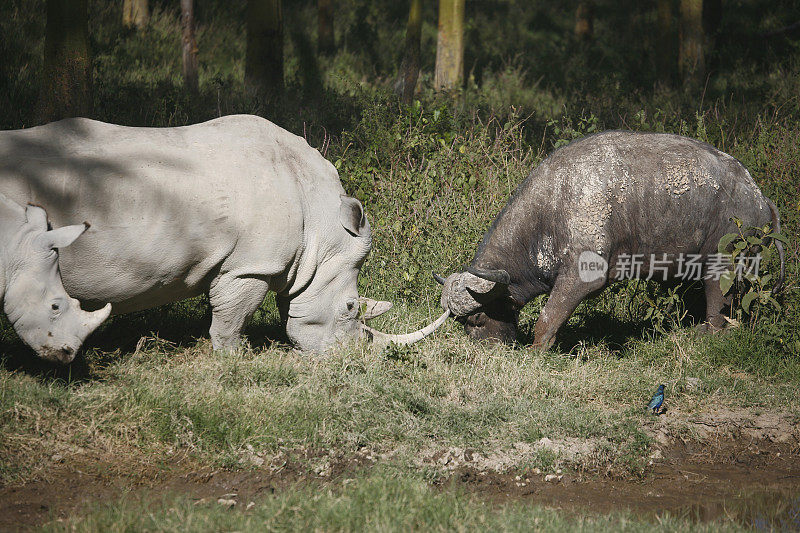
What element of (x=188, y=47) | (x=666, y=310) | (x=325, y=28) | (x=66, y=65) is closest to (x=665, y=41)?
(x=325, y=28)

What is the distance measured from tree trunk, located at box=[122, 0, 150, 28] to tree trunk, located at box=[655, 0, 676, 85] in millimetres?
9965

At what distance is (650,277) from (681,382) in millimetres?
896

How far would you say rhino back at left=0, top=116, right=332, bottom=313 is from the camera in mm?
4828

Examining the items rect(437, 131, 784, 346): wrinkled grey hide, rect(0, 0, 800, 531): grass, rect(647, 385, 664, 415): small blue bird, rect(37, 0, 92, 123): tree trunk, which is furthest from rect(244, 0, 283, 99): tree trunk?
rect(647, 385, 664, 415): small blue bird

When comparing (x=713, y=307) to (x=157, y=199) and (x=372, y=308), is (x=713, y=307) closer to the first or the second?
(x=372, y=308)

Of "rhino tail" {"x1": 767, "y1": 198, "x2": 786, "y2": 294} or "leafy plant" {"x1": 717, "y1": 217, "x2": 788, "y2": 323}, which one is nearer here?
"leafy plant" {"x1": 717, "y1": 217, "x2": 788, "y2": 323}

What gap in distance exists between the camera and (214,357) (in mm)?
5664

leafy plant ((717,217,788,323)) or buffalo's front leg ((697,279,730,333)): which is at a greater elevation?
leafy plant ((717,217,788,323))

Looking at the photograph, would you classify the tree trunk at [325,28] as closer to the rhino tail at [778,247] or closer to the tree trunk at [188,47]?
the tree trunk at [188,47]

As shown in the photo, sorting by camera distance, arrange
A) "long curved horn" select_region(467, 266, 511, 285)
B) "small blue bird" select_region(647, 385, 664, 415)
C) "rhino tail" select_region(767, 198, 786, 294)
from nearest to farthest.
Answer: "small blue bird" select_region(647, 385, 664, 415)
"long curved horn" select_region(467, 266, 511, 285)
"rhino tail" select_region(767, 198, 786, 294)

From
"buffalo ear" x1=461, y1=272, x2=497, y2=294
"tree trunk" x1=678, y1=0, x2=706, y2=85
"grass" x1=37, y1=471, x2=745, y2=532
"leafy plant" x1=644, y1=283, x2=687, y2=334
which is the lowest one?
"grass" x1=37, y1=471, x2=745, y2=532

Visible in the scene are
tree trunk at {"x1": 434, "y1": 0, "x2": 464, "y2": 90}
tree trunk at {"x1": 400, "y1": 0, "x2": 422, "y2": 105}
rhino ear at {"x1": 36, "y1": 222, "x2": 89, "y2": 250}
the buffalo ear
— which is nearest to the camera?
rhino ear at {"x1": 36, "y1": 222, "x2": 89, "y2": 250}

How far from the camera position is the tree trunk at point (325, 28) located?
17.9 m

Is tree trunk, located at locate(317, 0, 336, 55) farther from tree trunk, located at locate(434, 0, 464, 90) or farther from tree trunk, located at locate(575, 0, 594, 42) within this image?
tree trunk, located at locate(575, 0, 594, 42)
